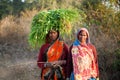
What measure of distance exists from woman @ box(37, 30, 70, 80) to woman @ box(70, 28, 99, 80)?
5.9 inches

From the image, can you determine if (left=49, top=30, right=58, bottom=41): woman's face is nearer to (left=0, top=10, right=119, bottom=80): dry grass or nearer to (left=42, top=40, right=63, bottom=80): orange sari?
(left=42, top=40, right=63, bottom=80): orange sari

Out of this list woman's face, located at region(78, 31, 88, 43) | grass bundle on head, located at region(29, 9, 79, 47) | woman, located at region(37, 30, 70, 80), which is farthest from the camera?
grass bundle on head, located at region(29, 9, 79, 47)

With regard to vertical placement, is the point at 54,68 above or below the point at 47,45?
below

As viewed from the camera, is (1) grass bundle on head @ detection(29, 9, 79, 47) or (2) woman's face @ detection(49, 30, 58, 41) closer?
(2) woman's face @ detection(49, 30, 58, 41)

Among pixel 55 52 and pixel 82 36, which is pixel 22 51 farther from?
pixel 82 36

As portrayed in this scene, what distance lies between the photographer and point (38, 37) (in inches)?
207

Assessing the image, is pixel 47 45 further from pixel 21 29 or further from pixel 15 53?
pixel 21 29

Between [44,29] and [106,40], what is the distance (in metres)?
3.64

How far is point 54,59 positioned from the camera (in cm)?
487

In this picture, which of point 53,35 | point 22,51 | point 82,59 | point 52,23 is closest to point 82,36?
point 82,59

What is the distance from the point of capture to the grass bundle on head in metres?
5.09

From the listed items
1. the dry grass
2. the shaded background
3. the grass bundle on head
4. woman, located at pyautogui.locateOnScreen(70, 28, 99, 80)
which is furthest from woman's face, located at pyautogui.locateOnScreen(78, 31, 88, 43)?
the dry grass

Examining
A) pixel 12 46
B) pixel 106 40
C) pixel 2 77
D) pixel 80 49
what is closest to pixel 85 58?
pixel 80 49

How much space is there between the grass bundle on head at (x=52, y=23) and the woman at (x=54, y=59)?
125 mm
